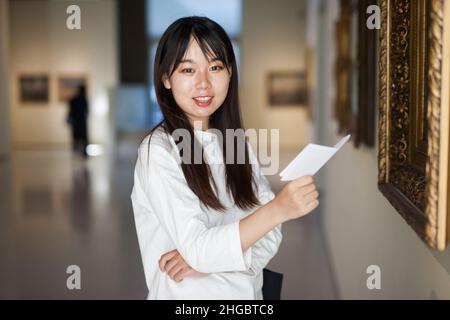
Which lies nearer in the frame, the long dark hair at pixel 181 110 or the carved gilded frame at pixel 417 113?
the carved gilded frame at pixel 417 113

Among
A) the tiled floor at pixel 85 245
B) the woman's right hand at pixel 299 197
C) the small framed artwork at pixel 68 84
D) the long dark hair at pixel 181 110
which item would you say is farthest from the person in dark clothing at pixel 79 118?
the woman's right hand at pixel 299 197

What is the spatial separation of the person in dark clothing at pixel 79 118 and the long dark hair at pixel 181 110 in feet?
61.5

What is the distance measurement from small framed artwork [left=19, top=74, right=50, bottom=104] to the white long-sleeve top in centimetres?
2673

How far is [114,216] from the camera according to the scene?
11.0 m

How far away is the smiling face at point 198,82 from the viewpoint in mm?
2266

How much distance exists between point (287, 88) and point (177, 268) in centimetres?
2529

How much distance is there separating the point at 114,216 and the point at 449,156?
9.69 metres

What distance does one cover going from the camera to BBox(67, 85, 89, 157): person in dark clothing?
20906 mm

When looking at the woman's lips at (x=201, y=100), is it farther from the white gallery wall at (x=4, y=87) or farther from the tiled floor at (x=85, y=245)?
the white gallery wall at (x=4, y=87)

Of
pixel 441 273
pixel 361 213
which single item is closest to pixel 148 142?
pixel 441 273

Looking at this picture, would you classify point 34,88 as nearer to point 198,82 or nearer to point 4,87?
point 4,87

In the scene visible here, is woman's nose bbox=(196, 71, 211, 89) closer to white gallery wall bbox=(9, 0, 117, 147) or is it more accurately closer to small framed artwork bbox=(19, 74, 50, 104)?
white gallery wall bbox=(9, 0, 117, 147)

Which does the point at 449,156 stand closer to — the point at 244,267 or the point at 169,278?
the point at 244,267

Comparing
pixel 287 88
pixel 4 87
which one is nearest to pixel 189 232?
pixel 4 87
